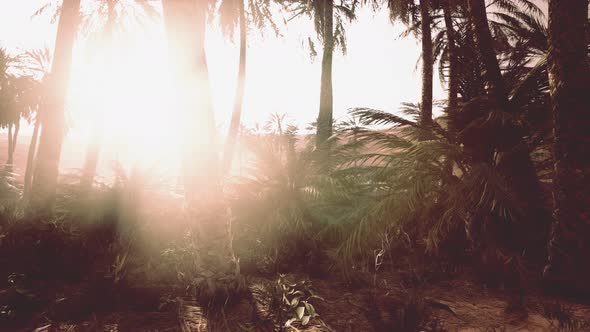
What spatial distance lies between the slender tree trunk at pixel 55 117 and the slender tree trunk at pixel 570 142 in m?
8.12

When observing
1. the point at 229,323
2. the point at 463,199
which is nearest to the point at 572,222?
the point at 463,199

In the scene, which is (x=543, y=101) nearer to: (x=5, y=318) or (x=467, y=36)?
(x=467, y=36)

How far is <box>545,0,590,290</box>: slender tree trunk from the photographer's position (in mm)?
3738

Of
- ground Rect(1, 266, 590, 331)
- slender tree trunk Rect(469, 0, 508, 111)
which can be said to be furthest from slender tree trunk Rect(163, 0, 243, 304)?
slender tree trunk Rect(469, 0, 508, 111)

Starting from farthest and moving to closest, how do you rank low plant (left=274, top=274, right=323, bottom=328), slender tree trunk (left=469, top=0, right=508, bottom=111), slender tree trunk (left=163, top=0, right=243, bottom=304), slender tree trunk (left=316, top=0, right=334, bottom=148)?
slender tree trunk (left=316, top=0, right=334, bottom=148)
slender tree trunk (left=469, top=0, right=508, bottom=111)
slender tree trunk (left=163, top=0, right=243, bottom=304)
low plant (left=274, top=274, right=323, bottom=328)

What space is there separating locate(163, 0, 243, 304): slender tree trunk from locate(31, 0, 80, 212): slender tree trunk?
4.22 m

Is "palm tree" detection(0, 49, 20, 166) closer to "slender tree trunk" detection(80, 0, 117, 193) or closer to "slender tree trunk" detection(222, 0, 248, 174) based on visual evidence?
"slender tree trunk" detection(80, 0, 117, 193)

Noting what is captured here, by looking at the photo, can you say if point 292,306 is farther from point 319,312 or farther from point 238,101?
point 238,101

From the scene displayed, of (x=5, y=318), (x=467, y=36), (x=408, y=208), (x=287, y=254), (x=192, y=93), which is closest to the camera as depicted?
(x=5, y=318)

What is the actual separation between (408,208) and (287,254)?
203cm

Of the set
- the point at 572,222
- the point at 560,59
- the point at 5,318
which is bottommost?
the point at 5,318

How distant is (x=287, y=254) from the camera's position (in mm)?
5047

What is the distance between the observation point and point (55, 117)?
675 centimetres

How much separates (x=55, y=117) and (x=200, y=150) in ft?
17.6
